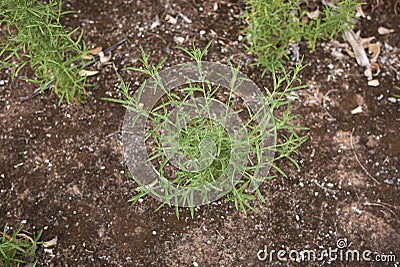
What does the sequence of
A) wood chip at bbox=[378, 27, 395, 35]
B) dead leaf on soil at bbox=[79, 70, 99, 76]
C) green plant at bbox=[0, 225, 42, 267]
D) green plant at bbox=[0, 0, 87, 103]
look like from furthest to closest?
1. wood chip at bbox=[378, 27, 395, 35]
2. dead leaf on soil at bbox=[79, 70, 99, 76]
3. green plant at bbox=[0, 225, 42, 267]
4. green plant at bbox=[0, 0, 87, 103]

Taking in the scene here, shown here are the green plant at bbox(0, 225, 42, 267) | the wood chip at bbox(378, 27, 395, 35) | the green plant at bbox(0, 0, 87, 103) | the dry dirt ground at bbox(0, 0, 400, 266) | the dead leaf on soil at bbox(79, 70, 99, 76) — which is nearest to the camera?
the green plant at bbox(0, 0, 87, 103)

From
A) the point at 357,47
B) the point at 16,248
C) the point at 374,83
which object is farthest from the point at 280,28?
the point at 16,248

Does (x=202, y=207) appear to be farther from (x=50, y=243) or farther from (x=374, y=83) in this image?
(x=374, y=83)

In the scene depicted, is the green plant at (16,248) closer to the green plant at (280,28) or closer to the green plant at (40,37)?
the green plant at (40,37)

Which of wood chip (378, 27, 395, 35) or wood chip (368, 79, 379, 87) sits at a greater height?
wood chip (378, 27, 395, 35)

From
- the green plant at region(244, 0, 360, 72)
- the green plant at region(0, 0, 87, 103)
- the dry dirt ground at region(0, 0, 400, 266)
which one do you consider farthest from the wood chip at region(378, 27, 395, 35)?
the green plant at region(0, 0, 87, 103)

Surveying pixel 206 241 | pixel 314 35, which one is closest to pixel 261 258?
pixel 206 241

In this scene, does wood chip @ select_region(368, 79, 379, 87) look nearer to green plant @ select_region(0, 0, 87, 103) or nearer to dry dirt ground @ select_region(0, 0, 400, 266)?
dry dirt ground @ select_region(0, 0, 400, 266)
